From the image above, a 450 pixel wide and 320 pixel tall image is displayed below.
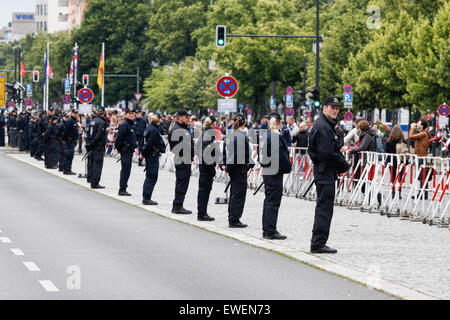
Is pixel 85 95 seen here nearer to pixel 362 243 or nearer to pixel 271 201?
pixel 271 201

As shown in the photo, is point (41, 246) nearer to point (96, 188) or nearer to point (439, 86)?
point (96, 188)

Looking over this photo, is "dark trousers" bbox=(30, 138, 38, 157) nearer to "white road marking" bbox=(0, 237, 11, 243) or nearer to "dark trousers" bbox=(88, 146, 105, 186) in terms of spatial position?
"dark trousers" bbox=(88, 146, 105, 186)

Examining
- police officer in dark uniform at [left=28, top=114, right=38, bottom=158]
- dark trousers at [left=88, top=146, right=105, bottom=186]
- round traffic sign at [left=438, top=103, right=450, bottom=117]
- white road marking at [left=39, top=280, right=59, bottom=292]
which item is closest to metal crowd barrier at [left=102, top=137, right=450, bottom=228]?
dark trousers at [left=88, top=146, right=105, bottom=186]

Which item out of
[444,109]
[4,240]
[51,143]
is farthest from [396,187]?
[444,109]

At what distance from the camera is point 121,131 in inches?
930

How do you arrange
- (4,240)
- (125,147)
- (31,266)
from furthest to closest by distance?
(125,147), (4,240), (31,266)

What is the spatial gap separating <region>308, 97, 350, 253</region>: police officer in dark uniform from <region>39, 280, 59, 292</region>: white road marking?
13.3ft

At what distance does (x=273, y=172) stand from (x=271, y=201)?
0.43 meters

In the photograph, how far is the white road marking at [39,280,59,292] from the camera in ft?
32.3

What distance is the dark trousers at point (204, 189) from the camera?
58.5ft

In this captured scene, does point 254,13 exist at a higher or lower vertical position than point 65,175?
higher

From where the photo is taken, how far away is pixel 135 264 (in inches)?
465
